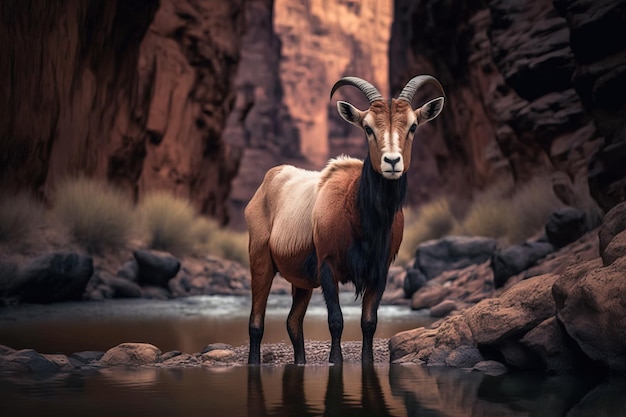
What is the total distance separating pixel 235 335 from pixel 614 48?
234 inches

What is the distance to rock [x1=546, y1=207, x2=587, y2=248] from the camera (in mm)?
13500

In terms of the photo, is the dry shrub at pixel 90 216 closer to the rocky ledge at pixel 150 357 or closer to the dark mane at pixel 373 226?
the rocky ledge at pixel 150 357

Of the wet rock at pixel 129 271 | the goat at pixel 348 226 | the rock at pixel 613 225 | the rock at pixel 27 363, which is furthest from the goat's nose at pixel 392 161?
the wet rock at pixel 129 271

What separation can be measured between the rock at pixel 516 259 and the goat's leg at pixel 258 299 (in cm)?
611

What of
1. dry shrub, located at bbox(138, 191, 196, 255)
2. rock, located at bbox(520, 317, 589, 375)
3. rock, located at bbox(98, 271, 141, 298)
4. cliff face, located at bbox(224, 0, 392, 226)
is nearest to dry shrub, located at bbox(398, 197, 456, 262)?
dry shrub, located at bbox(138, 191, 196, 255)

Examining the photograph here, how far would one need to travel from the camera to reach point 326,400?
18.1 ft

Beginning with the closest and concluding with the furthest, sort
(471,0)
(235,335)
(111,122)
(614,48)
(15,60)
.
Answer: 1. (235,335)
2. (614,48)
3. (15,60)
4. (111,122)
5. (471,0)

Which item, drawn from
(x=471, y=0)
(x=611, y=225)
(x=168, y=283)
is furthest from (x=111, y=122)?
(x=611, y=225)

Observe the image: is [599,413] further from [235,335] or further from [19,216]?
[19,216]

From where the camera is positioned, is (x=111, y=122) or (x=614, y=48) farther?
(x=111, y=122)

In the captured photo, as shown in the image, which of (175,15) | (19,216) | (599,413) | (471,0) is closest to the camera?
(599,413)

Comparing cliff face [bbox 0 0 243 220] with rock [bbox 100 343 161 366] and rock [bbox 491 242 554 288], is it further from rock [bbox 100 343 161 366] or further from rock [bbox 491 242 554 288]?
rock [bbox 100 343 161 366]

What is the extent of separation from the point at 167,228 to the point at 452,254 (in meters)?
7.14

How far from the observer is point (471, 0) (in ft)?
86.9
